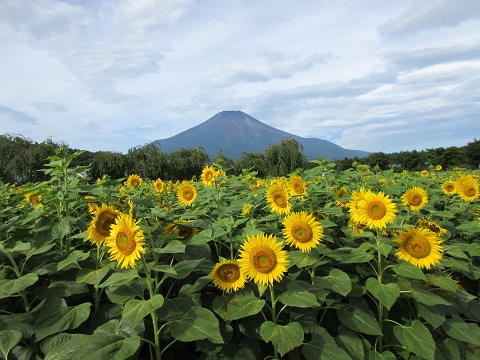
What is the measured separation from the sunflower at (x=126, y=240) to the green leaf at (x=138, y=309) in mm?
166

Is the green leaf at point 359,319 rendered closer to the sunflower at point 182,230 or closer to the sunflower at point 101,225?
the sunflower at point 182,230

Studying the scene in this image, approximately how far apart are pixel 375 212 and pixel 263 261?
83cm

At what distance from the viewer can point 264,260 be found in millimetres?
1816

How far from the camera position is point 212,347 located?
177 centimetres

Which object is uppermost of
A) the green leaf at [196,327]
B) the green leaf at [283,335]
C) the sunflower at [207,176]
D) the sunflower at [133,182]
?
the sunflower at [207,176]

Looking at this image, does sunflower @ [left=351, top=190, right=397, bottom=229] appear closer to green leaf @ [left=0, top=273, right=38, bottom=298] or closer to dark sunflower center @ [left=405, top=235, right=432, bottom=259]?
dark sunflower center @ [left=405, top=235, right=432, bottom=259]

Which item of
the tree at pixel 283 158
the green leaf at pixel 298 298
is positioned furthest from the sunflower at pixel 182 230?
the tree at pixel 283 158

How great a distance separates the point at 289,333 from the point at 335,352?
297mm

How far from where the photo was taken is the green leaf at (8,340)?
1440mm

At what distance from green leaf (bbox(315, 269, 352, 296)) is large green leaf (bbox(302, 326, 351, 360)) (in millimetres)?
237

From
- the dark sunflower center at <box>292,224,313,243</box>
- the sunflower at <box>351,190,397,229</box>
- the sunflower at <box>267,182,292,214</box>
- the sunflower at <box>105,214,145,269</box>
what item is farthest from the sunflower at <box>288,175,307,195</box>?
Answer: the sunflower at <box>105,214,145,269</box>

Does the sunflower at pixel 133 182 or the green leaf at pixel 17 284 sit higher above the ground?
the sunflower at pixel 133 182

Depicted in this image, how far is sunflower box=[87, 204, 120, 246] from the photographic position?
1749 millimetres

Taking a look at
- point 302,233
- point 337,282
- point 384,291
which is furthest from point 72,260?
point 384,291
